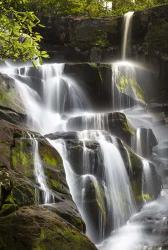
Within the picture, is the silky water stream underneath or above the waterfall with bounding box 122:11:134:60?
underneath

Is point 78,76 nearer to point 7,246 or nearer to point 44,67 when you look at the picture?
point 44,67

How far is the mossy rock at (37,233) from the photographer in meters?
8.05

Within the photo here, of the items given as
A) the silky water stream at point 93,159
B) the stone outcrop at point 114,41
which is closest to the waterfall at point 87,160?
the silky water stream at point 93,159

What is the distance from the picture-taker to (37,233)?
8180 mm

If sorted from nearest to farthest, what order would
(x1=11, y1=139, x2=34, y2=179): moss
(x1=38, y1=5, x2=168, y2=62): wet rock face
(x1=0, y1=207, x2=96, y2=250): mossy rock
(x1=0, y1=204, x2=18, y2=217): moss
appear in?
(x1=0, y1=207, x2=96, y2=250): mossy rock, (x1=0, y1=204, x2=18, y2=217): moss, (x1=11, y1=139, x2=34, y2=179): moss, (x1=38, y1=5, x2=168, y2=62): wet rock face

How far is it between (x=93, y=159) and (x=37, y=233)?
5.81 m

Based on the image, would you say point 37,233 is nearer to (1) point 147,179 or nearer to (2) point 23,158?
(2) point 23,158

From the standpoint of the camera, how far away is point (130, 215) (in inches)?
551

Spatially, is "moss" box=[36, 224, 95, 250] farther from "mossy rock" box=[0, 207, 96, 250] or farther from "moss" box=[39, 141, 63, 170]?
"moss" box=[39, 141, 63, 170]

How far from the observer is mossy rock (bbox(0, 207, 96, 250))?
8047 mm

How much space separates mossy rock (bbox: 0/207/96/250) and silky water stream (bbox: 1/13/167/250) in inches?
80.1

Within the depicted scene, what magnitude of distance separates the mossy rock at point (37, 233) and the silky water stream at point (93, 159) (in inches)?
80.1

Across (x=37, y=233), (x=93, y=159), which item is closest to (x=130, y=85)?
(x=93, y=159)

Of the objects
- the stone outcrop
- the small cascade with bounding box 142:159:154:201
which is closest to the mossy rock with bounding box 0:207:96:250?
the small cascade with bounding box 142:159:154:201
